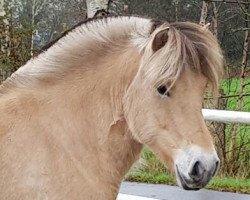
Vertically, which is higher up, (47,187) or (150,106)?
(150,106)

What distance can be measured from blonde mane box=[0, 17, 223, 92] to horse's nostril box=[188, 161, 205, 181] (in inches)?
21.5

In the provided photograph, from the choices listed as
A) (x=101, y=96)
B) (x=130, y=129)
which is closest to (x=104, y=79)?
(x=101, y=96)

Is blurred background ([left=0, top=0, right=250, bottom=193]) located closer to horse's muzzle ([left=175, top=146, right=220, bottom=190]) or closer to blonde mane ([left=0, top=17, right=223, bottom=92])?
blonde mane ([left=0, top=17, right=223, bottom=92])

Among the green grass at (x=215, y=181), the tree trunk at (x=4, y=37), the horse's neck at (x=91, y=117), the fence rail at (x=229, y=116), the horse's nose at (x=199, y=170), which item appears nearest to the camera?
the horse's nose at (x=199, y=170)

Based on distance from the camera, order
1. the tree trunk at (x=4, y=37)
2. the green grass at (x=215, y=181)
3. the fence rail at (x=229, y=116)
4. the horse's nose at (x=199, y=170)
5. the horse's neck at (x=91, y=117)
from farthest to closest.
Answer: the tree trunk at (x=4, y=37), the green grass at (x=215, y=181), the fence rail at (x=229, y=116), the horse's neck at (x=91, y=117), the horse's nose at (x=199, y=170)

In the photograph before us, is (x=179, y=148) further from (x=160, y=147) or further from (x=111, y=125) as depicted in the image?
(x=111, y=125)

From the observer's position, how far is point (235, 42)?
1230 centimetres

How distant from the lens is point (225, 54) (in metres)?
9.92

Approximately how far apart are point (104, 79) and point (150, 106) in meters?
0.40

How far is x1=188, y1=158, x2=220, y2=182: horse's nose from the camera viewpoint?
3.46m

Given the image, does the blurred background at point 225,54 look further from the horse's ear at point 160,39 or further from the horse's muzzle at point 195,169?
the horse's muzzle at point 195,169

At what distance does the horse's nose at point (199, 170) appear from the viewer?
11.4 feet

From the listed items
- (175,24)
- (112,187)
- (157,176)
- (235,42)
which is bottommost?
(157,176)

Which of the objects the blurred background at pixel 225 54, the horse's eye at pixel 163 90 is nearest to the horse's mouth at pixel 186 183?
the horse's eye at pixel 163 90
